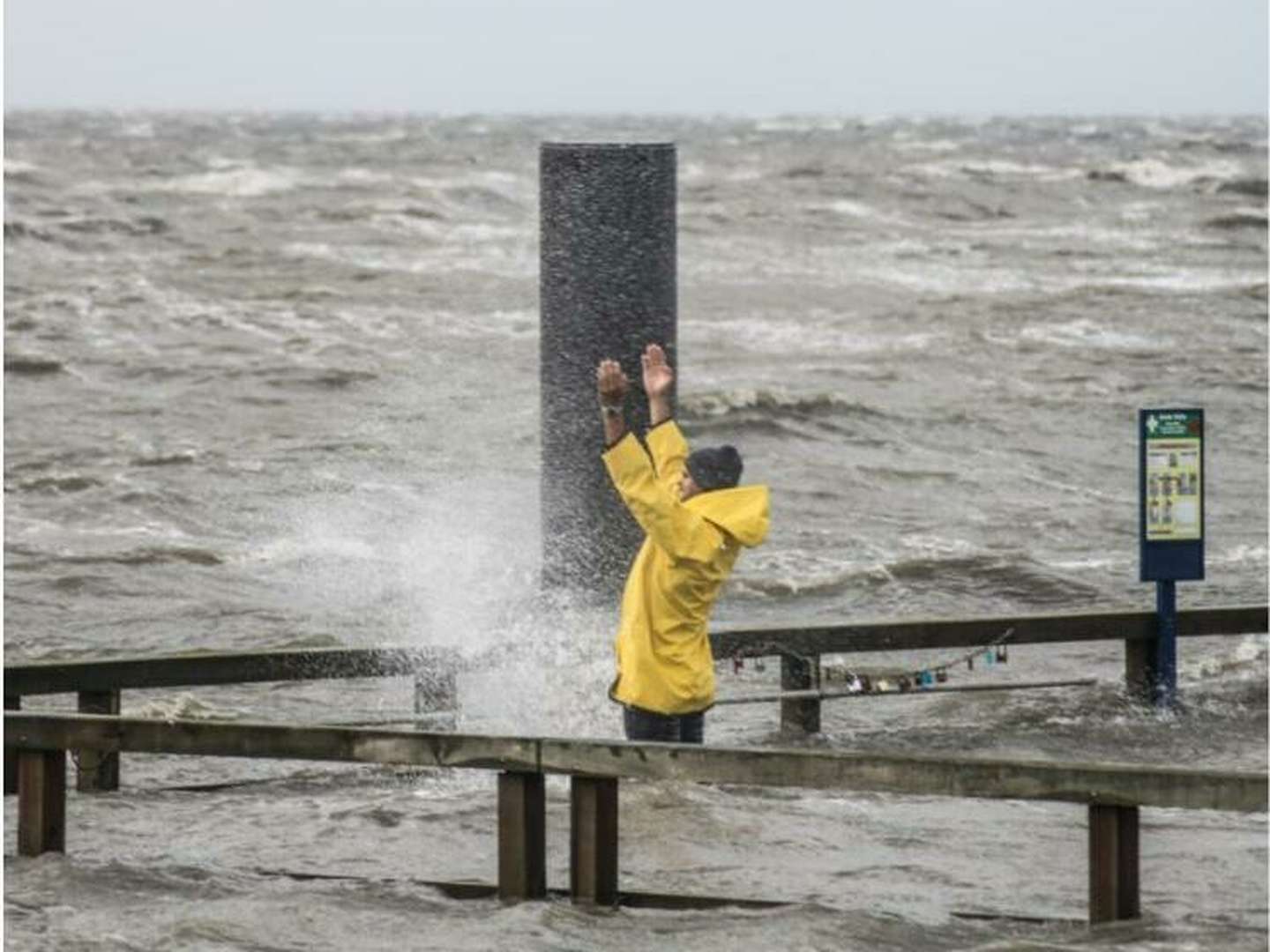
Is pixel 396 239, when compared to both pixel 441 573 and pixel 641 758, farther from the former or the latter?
pixel 641 758

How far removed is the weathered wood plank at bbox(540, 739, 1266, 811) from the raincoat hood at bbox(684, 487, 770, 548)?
3.59 feet

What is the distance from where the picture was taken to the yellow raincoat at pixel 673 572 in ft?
32.3

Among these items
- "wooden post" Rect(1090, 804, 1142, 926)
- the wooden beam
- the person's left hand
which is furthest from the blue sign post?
the wooden beam

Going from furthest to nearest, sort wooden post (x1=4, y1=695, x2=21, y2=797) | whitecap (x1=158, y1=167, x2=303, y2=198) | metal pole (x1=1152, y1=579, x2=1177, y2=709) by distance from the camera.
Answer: whitecap (x1=158, y1=167, x2=303, y2=198), metal pole (x1=1152, y1=579, x2=1177, y2=709), wooden post (x1=4, y1=695, x2=21, y2=797)

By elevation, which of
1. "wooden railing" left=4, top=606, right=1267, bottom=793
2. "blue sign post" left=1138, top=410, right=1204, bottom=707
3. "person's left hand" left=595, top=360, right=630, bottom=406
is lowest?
"wooden railing" left=4, top=606, right=1267, bottom=793

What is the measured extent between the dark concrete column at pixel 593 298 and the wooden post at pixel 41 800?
102 inches

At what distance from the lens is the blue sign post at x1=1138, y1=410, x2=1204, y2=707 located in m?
13.4

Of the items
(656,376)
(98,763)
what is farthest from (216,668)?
(656,376)

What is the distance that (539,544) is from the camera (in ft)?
59.7

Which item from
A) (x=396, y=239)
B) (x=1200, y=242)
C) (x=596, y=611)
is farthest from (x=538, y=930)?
(x=1200, y=242)

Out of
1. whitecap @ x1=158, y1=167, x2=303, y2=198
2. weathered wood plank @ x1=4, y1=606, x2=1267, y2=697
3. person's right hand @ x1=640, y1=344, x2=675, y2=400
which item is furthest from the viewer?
whitecap @ x1=158, y1=167, x2=303, y2=198

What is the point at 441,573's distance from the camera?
1717 centimetres

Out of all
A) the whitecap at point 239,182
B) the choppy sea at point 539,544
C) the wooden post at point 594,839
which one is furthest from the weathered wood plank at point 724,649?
the whitecap at point 239,182

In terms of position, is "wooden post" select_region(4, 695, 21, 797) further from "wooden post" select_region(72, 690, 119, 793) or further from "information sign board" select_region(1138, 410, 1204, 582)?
"information sign board" select_region(1138, 410, 1204, 582)
